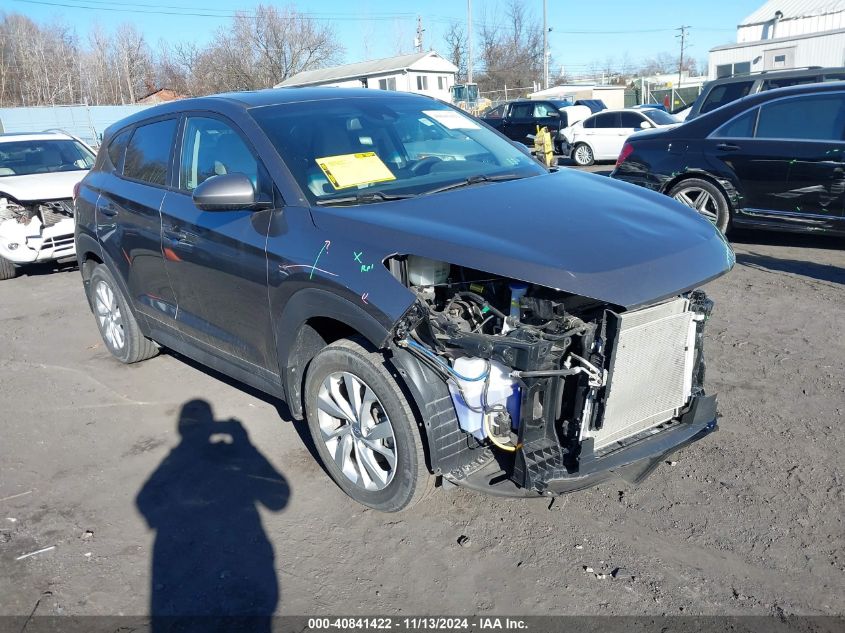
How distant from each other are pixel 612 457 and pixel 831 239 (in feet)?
21.0

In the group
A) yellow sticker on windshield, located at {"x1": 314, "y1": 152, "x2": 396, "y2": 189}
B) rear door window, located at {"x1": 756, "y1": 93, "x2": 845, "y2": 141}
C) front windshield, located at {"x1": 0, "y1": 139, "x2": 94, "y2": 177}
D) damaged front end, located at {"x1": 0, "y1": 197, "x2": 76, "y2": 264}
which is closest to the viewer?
yellow sticker on windshield, located at {"x1": 314, "y1": 152, "x2": 396, "y2": 189}

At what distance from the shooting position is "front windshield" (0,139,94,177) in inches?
368

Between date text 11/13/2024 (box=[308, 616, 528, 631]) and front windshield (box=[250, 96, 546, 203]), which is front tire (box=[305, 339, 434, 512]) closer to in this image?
date text 11/13/2024 (box=[308, 616, 528, 631])

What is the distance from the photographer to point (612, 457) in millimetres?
2902

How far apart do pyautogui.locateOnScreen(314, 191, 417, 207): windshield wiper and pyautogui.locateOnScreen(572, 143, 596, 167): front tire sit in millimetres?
15582

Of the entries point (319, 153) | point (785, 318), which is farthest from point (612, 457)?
point (785, 318)

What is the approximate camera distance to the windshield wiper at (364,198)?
3318 millimetres

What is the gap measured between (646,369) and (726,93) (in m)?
12.1

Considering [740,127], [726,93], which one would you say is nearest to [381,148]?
[740,127]

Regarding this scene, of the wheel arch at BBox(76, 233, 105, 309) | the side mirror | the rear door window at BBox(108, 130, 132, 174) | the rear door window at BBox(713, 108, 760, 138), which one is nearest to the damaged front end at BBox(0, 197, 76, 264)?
the wheel arch at BBox(76, 233, 105, 309)

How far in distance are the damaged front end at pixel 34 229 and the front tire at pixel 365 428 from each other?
6.55 m

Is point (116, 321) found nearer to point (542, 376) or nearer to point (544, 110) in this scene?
point (542, 376)

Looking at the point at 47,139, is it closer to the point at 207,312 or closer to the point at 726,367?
the point at 207,312

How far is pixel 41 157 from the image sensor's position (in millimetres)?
9680
